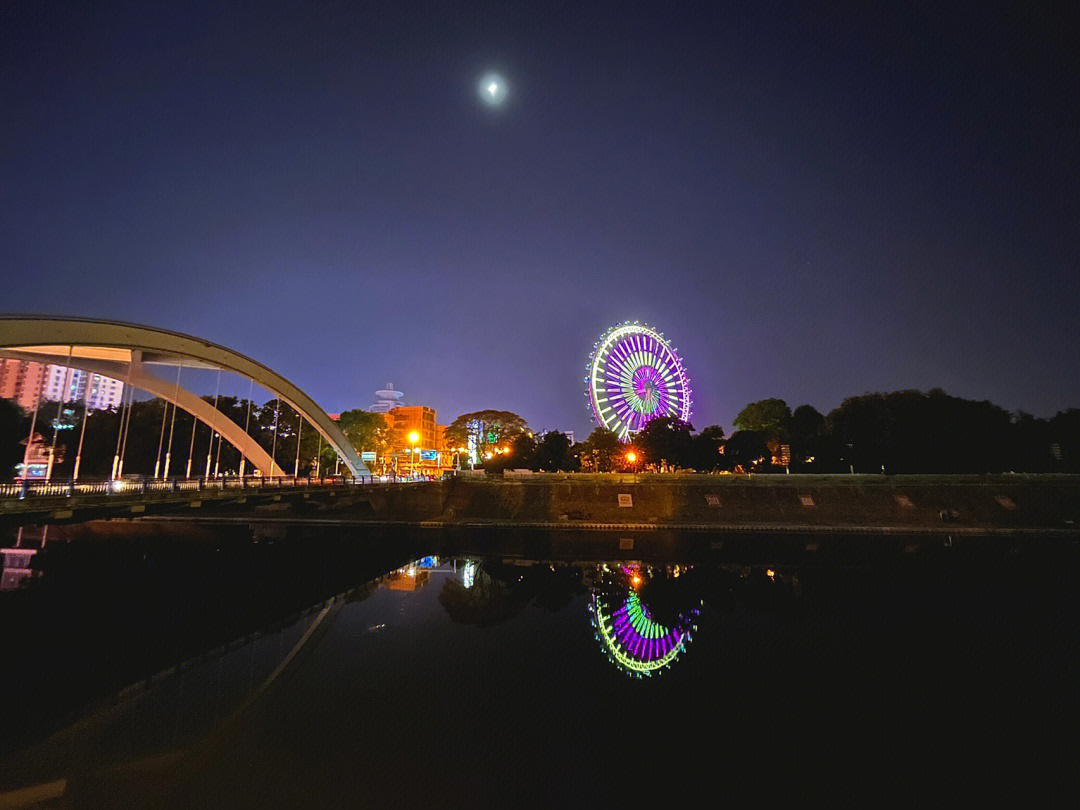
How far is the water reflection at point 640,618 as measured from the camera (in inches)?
594

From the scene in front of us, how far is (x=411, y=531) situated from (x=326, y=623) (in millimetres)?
21743

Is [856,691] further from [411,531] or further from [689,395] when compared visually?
[689,395]

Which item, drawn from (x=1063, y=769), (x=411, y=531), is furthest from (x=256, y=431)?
(x=1063, y=769)

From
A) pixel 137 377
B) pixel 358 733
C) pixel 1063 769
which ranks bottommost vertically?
pixel 1063 769

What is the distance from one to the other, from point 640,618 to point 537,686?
7.16m

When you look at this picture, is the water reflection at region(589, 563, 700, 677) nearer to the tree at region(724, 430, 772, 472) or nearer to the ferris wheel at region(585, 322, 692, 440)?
the ferris wheel at region(585, 322, 692, 440)

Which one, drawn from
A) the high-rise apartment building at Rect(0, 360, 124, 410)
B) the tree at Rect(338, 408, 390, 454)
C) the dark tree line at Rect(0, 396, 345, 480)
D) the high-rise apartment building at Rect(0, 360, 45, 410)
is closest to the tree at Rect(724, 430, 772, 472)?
the dark tree line at Rect(0, 396, 345, 480)

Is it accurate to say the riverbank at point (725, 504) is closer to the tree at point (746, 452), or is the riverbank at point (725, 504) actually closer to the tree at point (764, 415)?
the tree at point (746, 452)

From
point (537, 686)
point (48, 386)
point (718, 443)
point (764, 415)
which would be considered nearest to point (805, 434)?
point (764, 415)

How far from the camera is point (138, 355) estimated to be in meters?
27.6

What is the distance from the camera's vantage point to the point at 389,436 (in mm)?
100562

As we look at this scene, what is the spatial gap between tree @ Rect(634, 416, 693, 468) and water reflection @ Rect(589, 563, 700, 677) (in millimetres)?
38322

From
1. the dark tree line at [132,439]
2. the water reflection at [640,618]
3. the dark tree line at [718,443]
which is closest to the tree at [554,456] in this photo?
the dark tree line at [718,443]

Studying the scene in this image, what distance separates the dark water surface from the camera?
8680 millimetres
